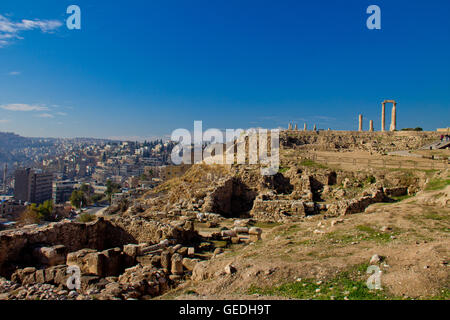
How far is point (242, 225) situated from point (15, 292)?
31.8ft

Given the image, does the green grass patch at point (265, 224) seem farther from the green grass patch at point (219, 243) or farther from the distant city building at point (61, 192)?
the distant city building at point (61, 192)

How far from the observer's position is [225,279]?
6.61 meters

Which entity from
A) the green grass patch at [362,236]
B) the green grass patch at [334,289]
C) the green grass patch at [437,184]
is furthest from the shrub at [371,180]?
the green grass patch at [334,289]

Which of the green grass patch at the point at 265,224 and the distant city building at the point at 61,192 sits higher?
the green grass patch at the point at 265,224

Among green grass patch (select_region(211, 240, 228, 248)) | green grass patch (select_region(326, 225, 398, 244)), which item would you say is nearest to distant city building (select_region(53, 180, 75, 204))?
green grass patch (select_region(211, 240, 228, 248))

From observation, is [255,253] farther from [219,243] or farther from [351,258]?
[219,243]

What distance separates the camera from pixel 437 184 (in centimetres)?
1531

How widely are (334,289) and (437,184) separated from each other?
43.9 feet

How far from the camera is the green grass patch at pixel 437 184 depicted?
14532 millimetres

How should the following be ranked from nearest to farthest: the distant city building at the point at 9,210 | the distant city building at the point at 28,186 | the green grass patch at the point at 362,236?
the green grass patch at the point at 362,236 < the distant city building at the point at 9,210 < the distant city building at the point at 28,186

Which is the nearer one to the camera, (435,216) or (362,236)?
(362,236)

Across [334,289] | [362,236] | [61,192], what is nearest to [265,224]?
[362,236]

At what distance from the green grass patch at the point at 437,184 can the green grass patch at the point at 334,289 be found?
440 inches

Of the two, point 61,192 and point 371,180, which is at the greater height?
point 371,180
